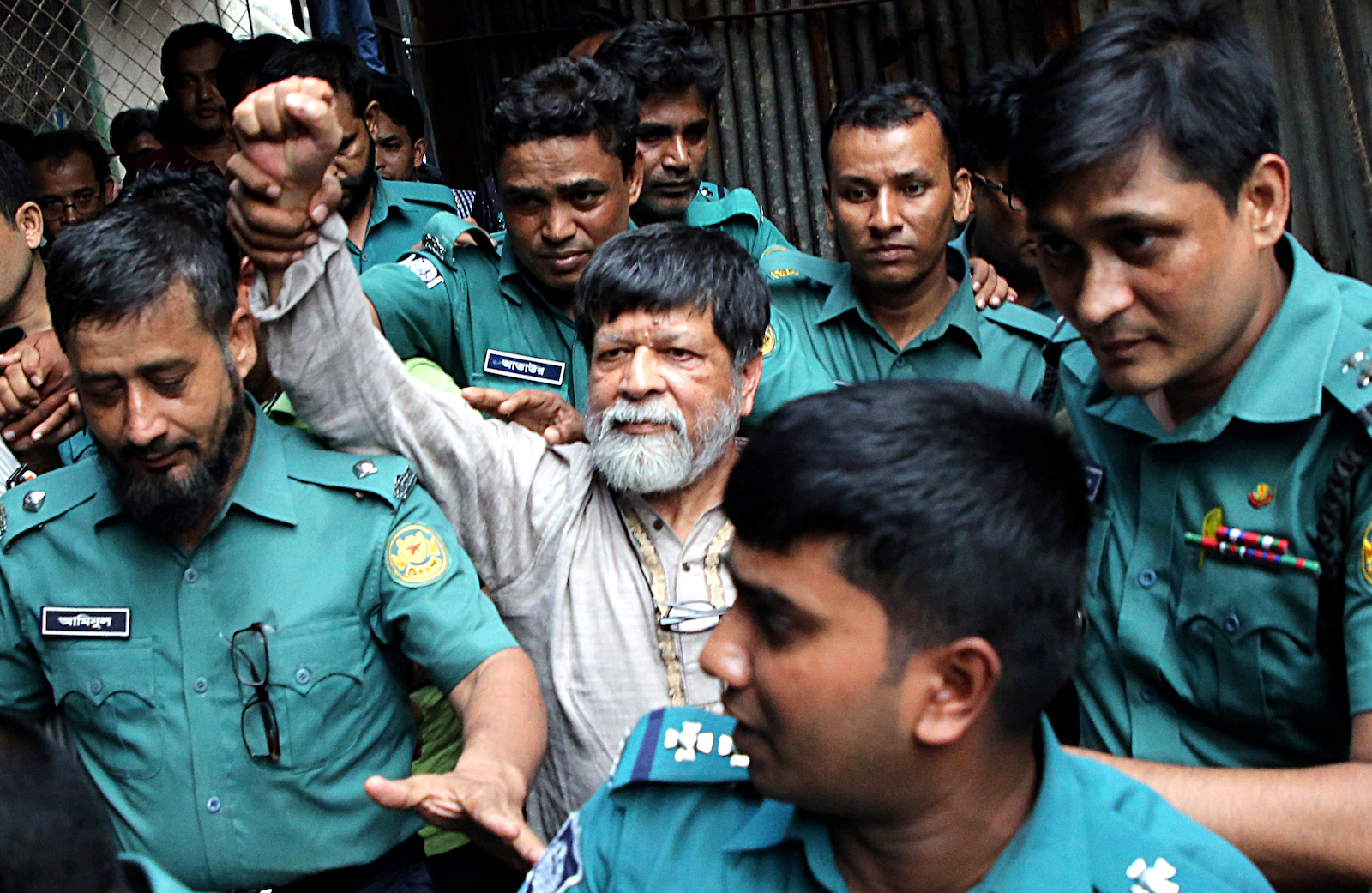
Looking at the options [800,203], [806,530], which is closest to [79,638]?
[806,530]

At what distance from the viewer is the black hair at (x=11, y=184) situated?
125 inches

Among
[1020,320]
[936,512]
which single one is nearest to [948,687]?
[936,512]

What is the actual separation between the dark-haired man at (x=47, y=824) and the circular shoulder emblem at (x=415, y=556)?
1.17 meters

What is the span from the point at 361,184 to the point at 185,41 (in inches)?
69.3

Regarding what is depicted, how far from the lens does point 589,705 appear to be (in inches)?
95.4

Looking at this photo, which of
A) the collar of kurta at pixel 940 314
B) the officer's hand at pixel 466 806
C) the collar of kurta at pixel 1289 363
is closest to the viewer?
the officer's hand at pixel 466 806

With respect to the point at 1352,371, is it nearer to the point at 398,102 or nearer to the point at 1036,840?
the point at 1036,840

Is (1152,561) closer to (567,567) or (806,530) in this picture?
(806,530)

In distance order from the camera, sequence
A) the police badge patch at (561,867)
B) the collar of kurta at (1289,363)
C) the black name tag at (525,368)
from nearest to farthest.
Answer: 1. the police badge patch at (561,867)
2. the collar of kurta at (1289,363)
3. the black name tag at (525,368)

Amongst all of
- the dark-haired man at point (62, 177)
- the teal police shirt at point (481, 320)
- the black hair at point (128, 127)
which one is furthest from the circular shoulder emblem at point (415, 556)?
the black hair at point (128, 127)

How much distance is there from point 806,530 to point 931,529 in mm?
141

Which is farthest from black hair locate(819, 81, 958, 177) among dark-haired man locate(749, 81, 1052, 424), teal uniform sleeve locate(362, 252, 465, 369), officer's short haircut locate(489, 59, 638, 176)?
teal uniform sleeve locate(362, 252, 465, 369)

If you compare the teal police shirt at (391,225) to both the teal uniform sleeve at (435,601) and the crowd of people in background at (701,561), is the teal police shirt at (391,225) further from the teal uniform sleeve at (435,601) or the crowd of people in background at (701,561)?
the teal uniform sleeve at (435,601)

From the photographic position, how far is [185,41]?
16.8 feet
